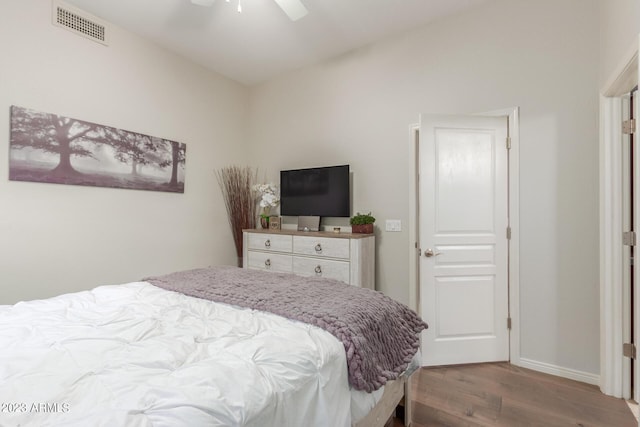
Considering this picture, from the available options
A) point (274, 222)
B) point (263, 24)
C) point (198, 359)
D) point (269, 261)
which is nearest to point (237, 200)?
point (274, 222)

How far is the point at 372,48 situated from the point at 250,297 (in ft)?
9.10

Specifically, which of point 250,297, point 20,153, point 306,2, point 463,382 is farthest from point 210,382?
point 306,2

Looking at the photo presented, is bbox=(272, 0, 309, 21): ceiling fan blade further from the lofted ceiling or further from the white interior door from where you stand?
the white interior door

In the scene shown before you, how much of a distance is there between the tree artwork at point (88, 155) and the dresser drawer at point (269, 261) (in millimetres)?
1062

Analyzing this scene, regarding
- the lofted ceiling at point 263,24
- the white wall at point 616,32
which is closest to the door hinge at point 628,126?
the white wall at point 616,32

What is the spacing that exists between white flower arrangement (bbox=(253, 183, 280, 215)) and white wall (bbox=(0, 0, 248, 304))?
1.65ft

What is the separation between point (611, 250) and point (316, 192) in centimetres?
240

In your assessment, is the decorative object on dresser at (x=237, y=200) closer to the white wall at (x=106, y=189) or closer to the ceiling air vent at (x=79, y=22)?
the white wall at (x=106, y=189)

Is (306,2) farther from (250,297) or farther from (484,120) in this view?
(250,297)

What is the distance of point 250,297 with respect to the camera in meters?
1.55

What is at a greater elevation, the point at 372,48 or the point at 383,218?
the point at 372,48

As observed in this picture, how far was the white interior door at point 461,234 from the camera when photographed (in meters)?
2.56

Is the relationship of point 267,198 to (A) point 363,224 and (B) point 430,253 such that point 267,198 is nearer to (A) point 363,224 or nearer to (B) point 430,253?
(A) point 363,224

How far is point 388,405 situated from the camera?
1.53 metres
